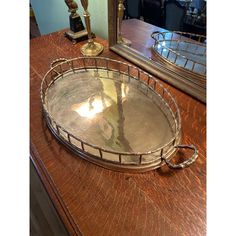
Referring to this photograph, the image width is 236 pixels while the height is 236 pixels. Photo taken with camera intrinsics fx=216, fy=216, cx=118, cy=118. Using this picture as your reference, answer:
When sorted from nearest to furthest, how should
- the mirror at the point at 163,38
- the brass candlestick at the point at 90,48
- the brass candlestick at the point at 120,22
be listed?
the mirror at the point at 163,38 → the brass candlestick at the point at 120,22 → the brass candlestick at the point at 90,48

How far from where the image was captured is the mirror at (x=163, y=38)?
59 centimetres

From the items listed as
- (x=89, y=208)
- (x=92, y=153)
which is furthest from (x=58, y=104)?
(x=89, y=208)

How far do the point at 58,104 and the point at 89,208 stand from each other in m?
0.34

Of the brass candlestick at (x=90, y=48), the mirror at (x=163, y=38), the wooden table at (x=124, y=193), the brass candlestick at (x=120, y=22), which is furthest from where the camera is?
the brass candlestick at (x=90, y=48)

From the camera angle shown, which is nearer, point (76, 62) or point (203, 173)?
point (203, 173)

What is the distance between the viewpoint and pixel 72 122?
0.61 metres

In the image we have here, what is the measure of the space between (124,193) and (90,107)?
0.95 ft

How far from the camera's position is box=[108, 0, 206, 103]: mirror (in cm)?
59

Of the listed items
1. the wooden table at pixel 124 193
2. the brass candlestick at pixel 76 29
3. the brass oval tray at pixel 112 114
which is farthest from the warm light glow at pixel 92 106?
the brass candlestick at pixel 76 29

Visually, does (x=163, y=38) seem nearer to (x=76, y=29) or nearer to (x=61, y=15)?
(x=76, y=29)

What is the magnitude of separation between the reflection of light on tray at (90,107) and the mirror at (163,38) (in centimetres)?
20

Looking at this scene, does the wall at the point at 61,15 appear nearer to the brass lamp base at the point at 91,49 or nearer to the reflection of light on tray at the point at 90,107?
the brass lamp base at the point at 91,49

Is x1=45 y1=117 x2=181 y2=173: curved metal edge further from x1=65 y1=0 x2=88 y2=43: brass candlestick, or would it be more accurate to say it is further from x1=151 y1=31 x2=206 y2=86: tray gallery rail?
x1=65 y1=0 x2=88 y2=43: brass candlestick
